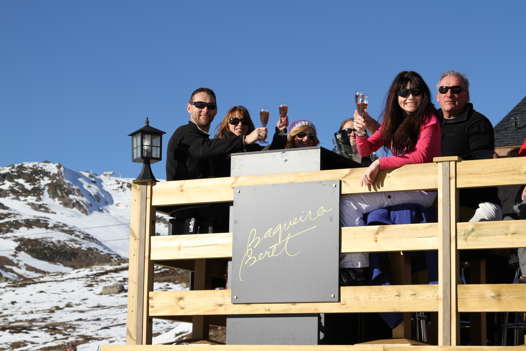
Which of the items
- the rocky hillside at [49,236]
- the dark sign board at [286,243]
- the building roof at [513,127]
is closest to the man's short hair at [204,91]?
the dark sign board at [286,243]

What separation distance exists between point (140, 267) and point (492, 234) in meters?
2.81

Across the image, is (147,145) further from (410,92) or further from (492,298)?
(492,298)

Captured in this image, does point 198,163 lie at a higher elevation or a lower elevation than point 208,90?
lower

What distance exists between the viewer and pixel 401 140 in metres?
6.98

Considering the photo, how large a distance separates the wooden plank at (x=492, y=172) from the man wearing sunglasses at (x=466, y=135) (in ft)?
1.37

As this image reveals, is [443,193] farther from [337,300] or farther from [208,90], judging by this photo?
[208,90]

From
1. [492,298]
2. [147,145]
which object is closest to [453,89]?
[492,298]

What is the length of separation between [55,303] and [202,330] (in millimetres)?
31233

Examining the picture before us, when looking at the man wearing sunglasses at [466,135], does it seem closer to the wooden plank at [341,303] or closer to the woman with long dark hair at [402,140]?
the woman with long dark hair at [402,140]

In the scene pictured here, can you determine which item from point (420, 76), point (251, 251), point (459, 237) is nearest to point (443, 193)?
point (459, 237)

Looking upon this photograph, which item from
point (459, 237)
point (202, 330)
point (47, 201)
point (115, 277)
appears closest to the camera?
point (459, 237)

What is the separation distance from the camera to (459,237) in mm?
6441

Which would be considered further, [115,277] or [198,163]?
[115,277]

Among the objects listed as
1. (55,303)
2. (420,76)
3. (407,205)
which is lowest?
(55,303)
